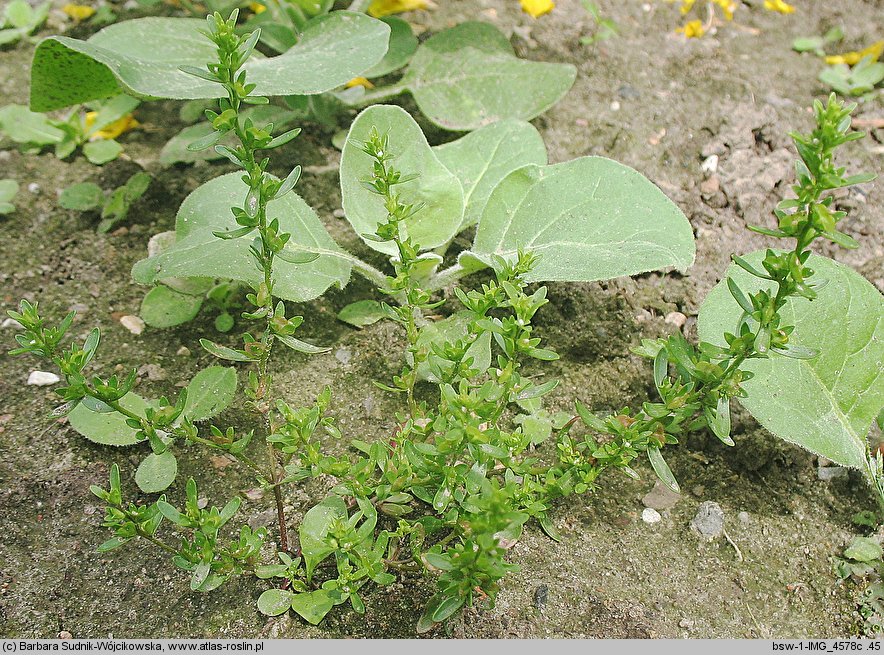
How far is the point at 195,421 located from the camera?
1560 millimetres

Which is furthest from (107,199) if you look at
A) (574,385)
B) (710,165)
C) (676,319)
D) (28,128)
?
(710,165)

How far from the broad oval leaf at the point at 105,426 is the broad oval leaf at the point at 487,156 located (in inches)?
31.7

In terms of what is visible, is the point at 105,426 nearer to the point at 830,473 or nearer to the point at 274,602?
the point at 274,602

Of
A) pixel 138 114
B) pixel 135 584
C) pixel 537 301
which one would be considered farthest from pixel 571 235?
pixel 138 114

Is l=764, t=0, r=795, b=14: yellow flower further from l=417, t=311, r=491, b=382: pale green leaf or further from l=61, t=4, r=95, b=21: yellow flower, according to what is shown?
l=61, t=4, r=95, b=21: yellow flower

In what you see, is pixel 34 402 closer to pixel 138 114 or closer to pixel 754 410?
pixel 138 114

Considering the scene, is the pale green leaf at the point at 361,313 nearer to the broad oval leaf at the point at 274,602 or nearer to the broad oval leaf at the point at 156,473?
the broad oval leaf at the point at 156,473

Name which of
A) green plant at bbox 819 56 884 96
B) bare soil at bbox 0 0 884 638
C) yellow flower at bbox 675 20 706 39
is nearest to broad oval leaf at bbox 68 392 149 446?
bare soil at bbox 0 0 884 638

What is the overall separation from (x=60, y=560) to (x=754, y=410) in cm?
125

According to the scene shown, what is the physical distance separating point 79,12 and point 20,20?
0.57ft

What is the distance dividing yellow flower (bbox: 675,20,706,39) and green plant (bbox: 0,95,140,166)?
165cm

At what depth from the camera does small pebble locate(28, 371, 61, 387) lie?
1654 mm

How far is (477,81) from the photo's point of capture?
2148 mm

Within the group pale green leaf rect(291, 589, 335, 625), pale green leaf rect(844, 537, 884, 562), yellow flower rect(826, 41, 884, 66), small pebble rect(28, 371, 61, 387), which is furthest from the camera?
yellow flower rect(826, 41, 884, 66)
